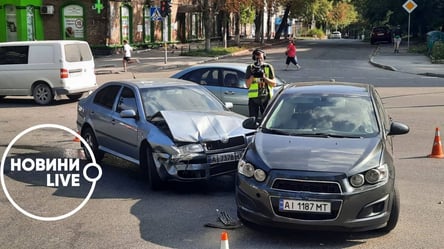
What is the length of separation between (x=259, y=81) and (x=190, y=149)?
3.52 m

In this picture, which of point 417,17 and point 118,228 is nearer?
point 118,228

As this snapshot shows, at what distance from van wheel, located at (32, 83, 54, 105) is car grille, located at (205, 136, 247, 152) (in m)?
11.1

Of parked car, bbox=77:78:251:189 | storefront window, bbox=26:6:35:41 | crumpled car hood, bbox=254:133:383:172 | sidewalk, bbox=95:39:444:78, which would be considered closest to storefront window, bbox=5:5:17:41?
storefront window, bbox=26:6:35:41

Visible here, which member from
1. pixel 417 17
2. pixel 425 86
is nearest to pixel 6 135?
pixel 425 86

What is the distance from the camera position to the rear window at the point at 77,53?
17.4 metres

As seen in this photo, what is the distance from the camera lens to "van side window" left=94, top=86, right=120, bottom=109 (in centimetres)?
936

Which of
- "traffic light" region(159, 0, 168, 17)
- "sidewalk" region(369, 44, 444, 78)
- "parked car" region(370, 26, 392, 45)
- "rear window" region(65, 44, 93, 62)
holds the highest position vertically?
"traffic light" region(159, 0, 168, 17)

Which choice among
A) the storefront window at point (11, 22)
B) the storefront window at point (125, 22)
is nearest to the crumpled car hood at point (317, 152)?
the storefront window at point (11, 22)

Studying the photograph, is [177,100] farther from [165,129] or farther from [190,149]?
[190,149]

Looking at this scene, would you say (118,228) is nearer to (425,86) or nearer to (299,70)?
(425,86)

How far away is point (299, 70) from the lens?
96.3 feet

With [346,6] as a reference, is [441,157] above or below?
below

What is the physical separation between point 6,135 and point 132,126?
507 centimetres

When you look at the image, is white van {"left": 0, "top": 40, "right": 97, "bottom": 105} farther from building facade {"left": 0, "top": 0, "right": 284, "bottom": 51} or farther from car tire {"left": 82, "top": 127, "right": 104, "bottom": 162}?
building facade {"left": 0, "top": 0, "right": 284, "bottom": 51}
